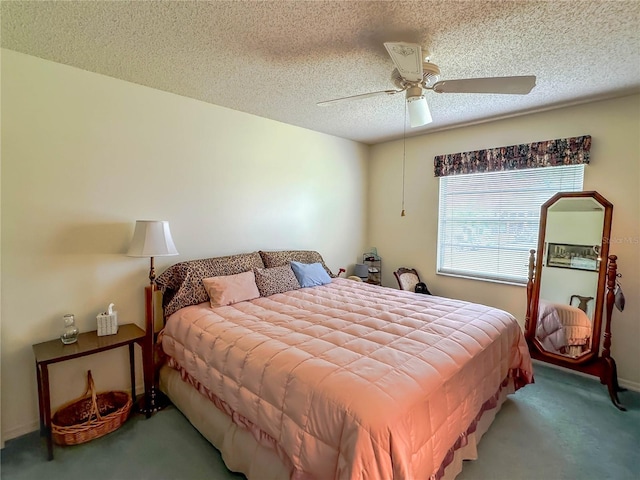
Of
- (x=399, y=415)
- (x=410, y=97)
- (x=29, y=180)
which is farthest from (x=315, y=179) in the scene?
(x=399, y=415)

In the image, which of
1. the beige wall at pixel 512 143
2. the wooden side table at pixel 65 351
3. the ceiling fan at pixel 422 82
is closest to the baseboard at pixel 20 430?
the wooden side table at pixel 65 351

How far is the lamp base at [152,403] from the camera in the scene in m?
2.35

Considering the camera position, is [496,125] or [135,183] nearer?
[135,183]

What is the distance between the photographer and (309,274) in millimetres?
3346

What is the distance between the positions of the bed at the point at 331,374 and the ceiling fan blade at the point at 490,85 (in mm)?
1545

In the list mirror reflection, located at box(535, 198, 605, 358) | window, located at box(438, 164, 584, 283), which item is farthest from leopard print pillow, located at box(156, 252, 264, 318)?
mirror reflection, located at box(535, 198, 605, 358)

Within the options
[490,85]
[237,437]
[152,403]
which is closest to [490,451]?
[237,437]

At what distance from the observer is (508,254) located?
11.5 ft

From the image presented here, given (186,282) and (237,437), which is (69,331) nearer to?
(186,282)

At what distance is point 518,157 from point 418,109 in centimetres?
178

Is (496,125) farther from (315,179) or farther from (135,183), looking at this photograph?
(135,183)

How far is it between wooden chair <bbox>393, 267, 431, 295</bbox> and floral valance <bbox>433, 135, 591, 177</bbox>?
1305mm

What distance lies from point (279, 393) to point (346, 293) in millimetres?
1610

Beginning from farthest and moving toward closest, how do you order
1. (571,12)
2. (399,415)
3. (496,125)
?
(496,125)
(571,12)
(399,415)
